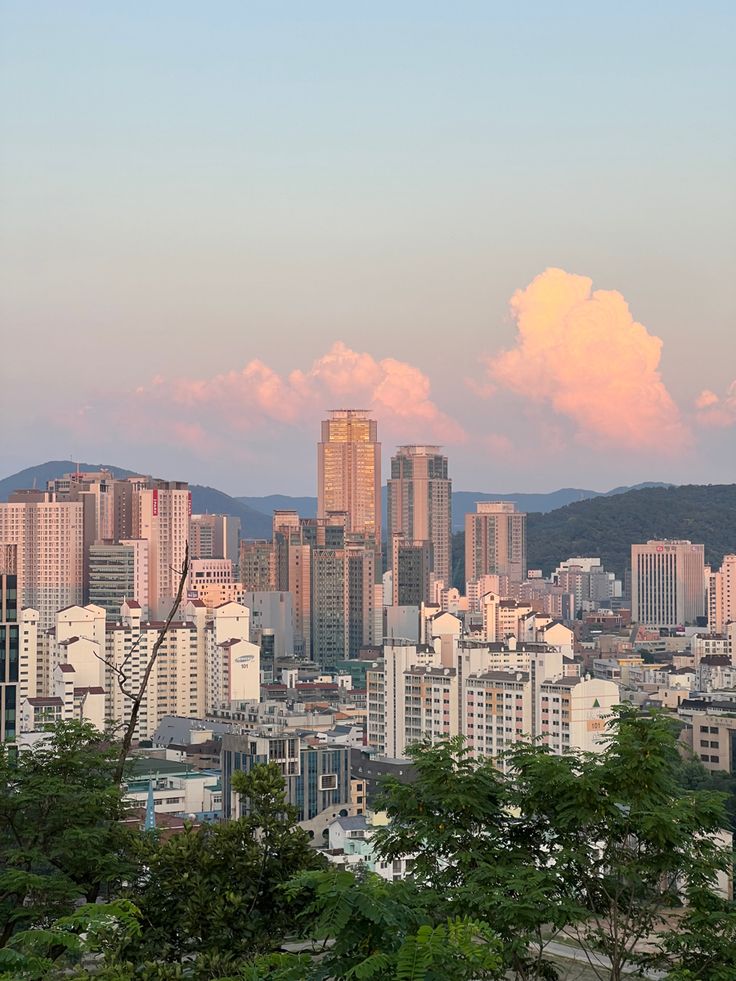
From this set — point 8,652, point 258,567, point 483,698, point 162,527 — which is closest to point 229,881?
point 8,652

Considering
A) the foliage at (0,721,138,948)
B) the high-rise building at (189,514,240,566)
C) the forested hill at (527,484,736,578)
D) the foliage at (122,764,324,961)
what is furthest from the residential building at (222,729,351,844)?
the forested hill at (527,484,736,578)

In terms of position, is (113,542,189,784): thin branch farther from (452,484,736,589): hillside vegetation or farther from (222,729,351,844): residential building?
(452,484,736,589): hillside vegetation

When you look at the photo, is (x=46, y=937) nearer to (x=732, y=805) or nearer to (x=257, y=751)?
(x=732, y=805)

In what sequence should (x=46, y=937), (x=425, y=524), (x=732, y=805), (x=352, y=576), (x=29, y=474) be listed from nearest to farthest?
(x=46, y=937) → (x=732, y=805) → (x=352, y=576) → (x=425, y=524) → (x=29, y=474)

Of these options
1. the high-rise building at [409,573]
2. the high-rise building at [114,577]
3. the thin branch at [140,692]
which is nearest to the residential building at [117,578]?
the high-rise building at [114,577]

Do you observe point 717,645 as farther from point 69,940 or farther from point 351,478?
point 69,940

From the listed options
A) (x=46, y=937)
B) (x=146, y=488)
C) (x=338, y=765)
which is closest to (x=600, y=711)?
(x=338, y=765)
